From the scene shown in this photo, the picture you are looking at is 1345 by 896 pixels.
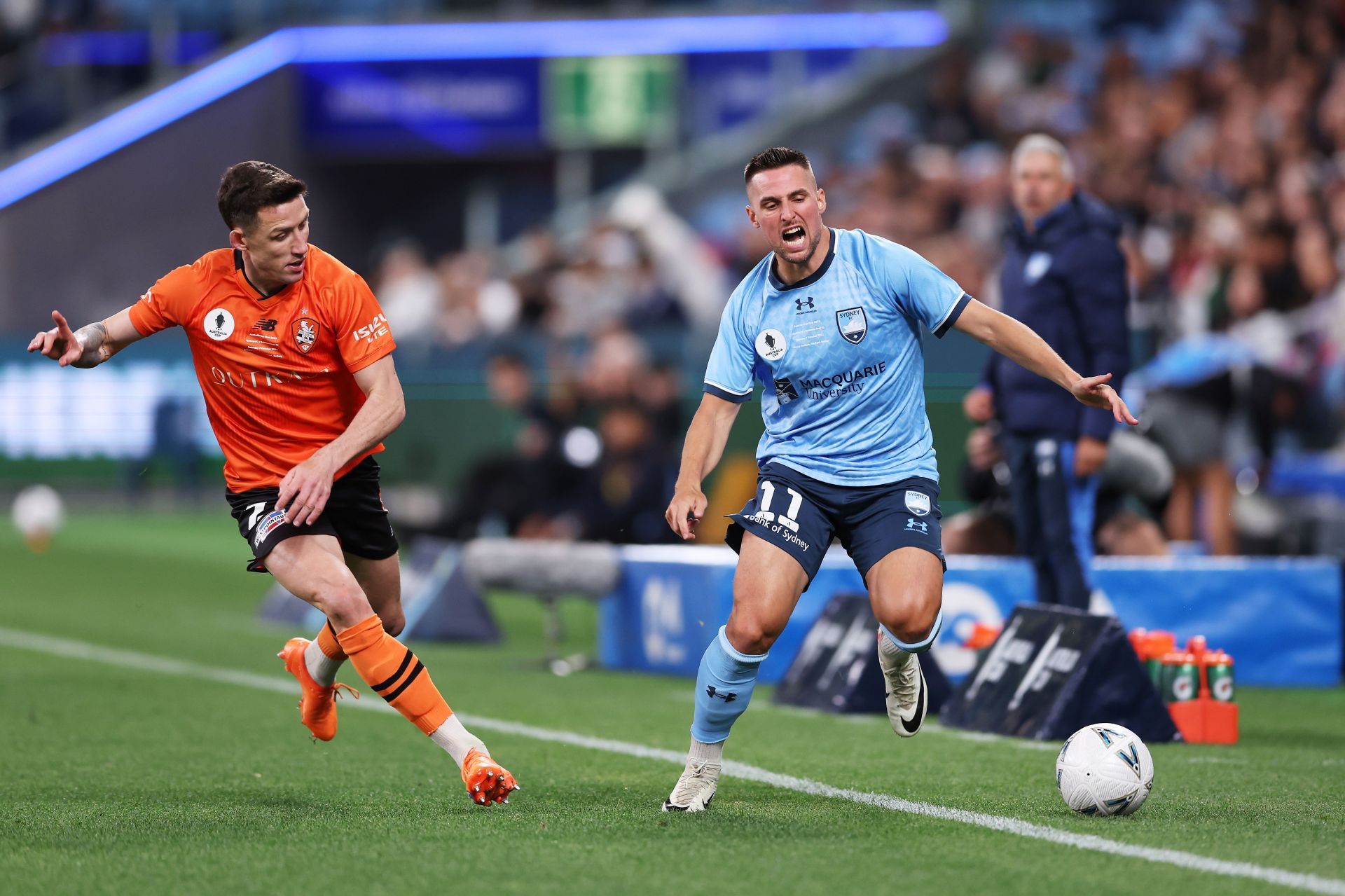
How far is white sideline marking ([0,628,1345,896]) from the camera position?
16.5 ft

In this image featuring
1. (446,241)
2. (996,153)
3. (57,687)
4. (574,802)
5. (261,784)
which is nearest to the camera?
(574,802)

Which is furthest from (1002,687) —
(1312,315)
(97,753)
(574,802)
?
(1312,315)

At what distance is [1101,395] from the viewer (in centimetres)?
591

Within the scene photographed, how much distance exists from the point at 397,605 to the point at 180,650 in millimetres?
5392

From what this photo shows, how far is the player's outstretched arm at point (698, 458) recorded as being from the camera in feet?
19.5

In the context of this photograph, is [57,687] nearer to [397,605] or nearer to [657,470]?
[397,605]

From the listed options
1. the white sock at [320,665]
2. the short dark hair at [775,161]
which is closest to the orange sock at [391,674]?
the white sock at [320,665]

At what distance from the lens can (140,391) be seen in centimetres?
2344

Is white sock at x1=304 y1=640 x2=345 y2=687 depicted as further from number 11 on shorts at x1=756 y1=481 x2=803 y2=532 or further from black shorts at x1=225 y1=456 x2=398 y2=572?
number 11 on shorts at x1=756 y1=481 x2=803 y2=532

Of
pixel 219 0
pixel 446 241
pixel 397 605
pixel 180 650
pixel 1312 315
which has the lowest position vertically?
pixel 180 650

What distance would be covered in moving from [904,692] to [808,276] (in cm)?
154

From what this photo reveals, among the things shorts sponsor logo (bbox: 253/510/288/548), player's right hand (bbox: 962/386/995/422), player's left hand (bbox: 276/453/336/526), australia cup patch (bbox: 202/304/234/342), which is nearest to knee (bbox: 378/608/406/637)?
shorts sponsor logo (bbox: 253/510/288/548)

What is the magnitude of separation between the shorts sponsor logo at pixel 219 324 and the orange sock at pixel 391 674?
1140 millimetres

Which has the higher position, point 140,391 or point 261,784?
point 140,391
